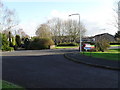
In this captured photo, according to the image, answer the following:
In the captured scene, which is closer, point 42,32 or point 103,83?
point 103,83

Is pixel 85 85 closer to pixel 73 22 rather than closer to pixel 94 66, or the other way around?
pixel 94 66

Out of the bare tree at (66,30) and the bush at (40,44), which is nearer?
the bush at (40,44)

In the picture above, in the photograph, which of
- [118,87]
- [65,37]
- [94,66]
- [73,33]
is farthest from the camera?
[65,37]

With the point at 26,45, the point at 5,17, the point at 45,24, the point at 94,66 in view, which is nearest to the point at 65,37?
A: the point at 45,24

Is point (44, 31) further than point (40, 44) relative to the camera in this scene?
Yes

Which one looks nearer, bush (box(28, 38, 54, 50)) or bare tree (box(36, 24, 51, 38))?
bush (box(28, 38, 54, 50))

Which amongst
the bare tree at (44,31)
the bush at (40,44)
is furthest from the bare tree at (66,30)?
the bush at (40,44)

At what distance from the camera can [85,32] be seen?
188 feet

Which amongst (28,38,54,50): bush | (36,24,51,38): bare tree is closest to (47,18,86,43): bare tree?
(36,24,51,38): bare tree

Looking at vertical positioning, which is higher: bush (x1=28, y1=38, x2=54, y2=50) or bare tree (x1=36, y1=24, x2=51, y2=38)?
bare tree (x1=36, y1=24, x2=51, y2=38)

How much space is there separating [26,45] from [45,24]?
17637 millimetres

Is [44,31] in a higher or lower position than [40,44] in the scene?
higher

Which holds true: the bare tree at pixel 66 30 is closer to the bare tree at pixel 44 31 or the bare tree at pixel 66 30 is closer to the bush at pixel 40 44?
the bare tree at pixel 44 31

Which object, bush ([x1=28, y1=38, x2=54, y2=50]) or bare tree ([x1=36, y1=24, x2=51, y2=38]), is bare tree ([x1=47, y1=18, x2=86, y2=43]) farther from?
bush ([x1=28, y1=38, x2=54, y2=50])
